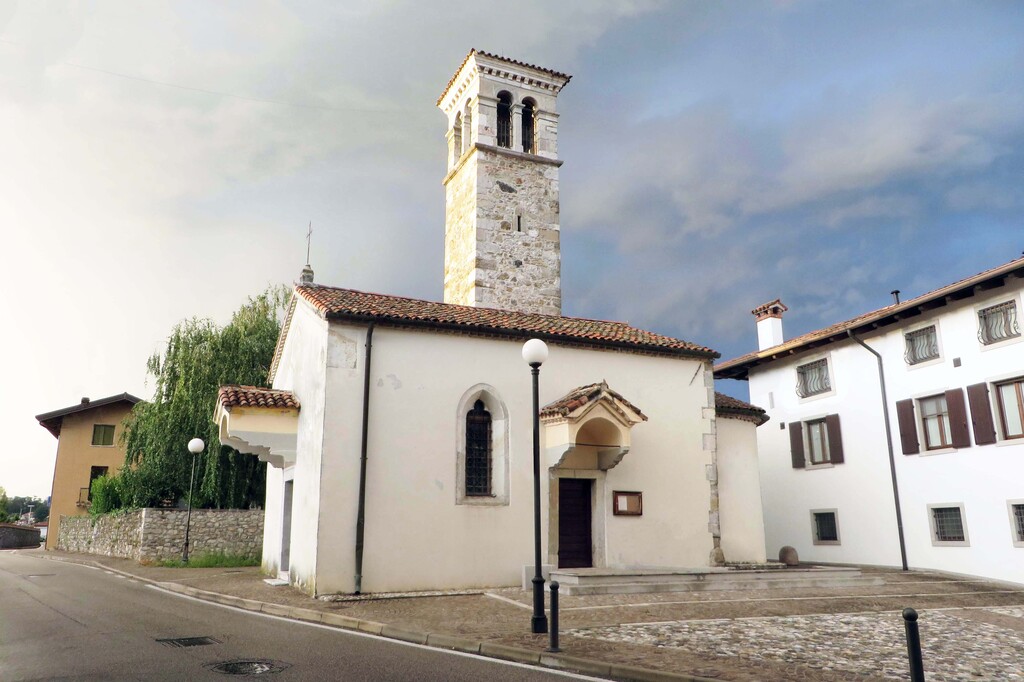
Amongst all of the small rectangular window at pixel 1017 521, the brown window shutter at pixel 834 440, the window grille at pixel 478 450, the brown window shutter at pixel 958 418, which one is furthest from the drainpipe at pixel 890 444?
the window grille at pixel 478 450

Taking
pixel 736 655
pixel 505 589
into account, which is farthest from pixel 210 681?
pixel 505 589

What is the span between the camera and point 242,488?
24.2 metres

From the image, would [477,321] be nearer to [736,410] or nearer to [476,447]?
[476,447]

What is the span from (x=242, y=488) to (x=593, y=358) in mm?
14174

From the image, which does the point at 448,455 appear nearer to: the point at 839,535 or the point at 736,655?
the point at 736,655

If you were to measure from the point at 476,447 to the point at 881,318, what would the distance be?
41.2 ft

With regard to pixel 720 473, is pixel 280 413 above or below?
above

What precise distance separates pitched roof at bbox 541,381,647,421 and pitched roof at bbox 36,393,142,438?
109 ft

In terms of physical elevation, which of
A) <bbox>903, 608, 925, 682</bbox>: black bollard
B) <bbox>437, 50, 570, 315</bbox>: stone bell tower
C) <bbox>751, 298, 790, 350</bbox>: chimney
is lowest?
<bbox>903, 608, 925, 682</bbox>: black bollard

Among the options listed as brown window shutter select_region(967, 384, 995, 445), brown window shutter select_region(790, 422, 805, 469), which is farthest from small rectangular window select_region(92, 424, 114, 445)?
brown window shutter select_region(967, 384, 995, 445)

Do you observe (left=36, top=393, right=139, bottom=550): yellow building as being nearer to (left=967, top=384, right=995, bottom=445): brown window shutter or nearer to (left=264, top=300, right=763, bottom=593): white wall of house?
(left=264, top=300, right=763, bottom=593): white wall of house

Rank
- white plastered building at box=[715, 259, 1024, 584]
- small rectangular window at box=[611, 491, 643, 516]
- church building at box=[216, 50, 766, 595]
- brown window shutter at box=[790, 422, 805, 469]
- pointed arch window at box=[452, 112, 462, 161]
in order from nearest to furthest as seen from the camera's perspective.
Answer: church building at box=[216, 50, 766, 595] < small rectangular window at box=[611, 491, 643, 516] < white plastered building at box=[715, 259, 1024, 584] < brown window shutter at box=[790, 422, 805, 469] < pointed arch window at box=[452, 112, 462, 161]

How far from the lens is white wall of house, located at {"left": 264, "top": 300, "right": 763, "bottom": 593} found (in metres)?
13.6

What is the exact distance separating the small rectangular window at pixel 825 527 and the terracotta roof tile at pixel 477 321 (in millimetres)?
8405
